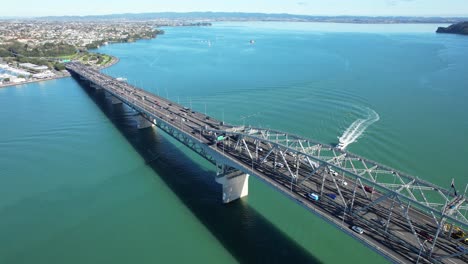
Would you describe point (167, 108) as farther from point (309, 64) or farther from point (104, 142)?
point (309, 64)

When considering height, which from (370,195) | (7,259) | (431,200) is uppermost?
(370,195)

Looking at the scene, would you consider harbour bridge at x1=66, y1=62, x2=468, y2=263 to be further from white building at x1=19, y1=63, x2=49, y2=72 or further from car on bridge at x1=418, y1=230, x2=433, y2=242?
white building at x1=19, y1=63, x2=49, y2=72

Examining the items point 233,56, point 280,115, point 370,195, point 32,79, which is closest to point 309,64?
point 233,56

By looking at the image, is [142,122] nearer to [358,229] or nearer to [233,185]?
[233,185]

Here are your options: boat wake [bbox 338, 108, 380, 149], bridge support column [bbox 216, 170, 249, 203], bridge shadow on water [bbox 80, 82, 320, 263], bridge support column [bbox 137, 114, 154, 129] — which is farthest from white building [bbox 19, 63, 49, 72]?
boat wake [bbox 338, 108, 380, 149]

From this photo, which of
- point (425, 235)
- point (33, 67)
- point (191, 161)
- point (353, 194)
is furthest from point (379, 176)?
point (33, 67)

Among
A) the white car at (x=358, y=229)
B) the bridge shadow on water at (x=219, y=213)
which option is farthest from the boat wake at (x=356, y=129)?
the white car at (x=358, y=229)

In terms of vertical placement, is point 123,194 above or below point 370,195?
below
